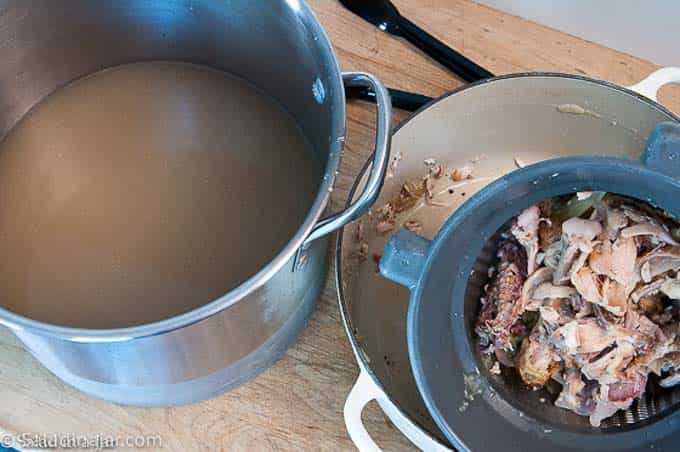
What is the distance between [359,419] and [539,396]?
0.13 m

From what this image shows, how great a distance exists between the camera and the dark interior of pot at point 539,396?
562 mm

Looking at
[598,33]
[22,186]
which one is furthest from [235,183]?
[598,33]

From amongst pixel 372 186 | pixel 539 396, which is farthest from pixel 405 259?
pixel 539 396

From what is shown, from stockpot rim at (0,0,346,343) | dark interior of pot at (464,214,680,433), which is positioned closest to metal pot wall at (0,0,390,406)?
stockpot rim at (0,0,346,343)

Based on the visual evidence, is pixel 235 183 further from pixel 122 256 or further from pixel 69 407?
pixel 69 407

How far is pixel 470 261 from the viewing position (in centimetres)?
54

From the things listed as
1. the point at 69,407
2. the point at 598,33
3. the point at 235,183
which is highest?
the point at 598,33

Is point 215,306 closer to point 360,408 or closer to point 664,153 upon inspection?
point 360,408

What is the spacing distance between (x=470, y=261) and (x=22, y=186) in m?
0.38

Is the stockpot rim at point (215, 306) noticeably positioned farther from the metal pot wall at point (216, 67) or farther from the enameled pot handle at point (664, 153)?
the enameled pot handle at point (664, 153)

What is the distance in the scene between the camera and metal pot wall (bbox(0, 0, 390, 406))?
50 cm

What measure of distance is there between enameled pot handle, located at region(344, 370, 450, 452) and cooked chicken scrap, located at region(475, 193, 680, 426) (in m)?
0.07

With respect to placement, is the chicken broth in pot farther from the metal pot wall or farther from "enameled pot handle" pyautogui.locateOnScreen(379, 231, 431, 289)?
"enameled pot handle" pyautogui.locateOnScreen(379, 231, 431, 289)

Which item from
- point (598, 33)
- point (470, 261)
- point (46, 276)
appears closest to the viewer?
point (470, 261)
